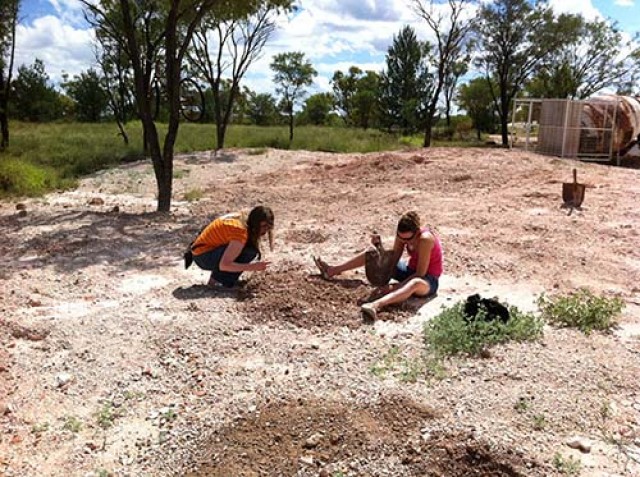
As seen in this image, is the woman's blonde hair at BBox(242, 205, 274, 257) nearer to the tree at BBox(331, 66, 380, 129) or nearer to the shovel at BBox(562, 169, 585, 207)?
the shovel at BBox(562, 169, 585, 207)

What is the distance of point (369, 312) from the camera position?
4.71m

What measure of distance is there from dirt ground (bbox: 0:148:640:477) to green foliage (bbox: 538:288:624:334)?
0.15m

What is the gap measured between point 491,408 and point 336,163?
1193 cm

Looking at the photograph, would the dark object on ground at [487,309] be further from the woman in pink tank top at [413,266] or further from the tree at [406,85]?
the tree at [406,85]

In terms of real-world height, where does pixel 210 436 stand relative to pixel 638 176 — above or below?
below

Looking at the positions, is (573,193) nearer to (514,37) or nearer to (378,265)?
(378,265)

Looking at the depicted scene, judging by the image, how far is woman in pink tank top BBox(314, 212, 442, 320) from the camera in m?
5.00

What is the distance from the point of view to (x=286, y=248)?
23.7ft

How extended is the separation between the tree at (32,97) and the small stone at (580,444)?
35.8 meters

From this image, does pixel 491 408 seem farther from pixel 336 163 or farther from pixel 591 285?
pixel 336 163

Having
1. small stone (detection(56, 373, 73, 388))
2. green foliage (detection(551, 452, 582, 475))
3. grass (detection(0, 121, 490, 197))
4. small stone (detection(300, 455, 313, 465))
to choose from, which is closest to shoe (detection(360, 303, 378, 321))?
small stone (detection(300, 455, 313, 465))

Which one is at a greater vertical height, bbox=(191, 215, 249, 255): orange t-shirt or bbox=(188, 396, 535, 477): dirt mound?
bbox=(191, 215, 249, 255): orange t-shirt

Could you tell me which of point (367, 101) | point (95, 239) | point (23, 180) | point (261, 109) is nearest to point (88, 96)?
point (261, 109)

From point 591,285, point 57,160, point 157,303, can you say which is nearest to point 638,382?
point 591,285
